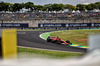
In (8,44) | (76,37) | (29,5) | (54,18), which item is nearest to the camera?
(8,44)

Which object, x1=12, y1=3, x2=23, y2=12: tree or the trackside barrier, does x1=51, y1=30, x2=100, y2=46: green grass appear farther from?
x1=12, y1=3, x2=23, y2=12: tree

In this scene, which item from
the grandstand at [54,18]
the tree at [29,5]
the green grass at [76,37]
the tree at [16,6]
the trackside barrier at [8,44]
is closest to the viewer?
the trackside barrier at [8,44]

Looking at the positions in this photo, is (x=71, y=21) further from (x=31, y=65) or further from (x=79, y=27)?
(x=31, y=65)

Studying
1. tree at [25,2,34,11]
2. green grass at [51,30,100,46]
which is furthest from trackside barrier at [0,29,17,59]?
tree at [25,2,34,11]

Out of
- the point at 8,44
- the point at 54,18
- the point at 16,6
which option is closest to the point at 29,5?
the point at 16,6

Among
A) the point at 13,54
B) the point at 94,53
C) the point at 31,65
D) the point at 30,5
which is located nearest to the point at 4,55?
the point at 13,54

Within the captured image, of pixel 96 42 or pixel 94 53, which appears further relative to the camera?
pixel 96 42

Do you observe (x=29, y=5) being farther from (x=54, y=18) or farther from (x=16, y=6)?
(x=54, y=18)

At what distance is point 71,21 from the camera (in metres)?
43.8

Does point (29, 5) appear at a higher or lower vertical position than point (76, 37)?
higher

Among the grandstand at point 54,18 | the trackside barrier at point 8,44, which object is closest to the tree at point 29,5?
the grandstand at point 54,18

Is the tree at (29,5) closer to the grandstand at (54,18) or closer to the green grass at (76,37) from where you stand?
the grandstand at (54,18)

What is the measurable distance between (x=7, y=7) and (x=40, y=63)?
206 feet

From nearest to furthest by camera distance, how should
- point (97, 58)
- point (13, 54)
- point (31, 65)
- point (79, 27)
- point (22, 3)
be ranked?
point (31, 65) < point (97, 58) < point (13, 54) < point (79, 27) < point (22, 3)
